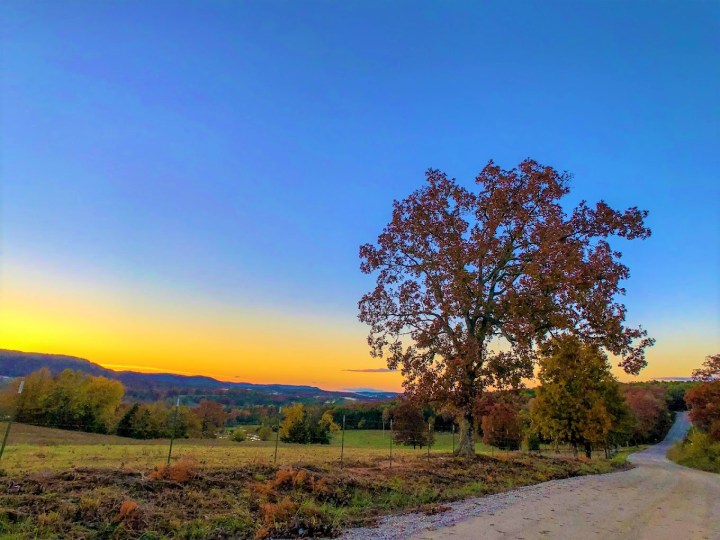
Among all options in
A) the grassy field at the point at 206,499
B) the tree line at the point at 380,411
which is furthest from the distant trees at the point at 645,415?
the grassy field at the point at 206,499

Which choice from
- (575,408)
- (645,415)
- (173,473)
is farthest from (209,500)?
(645,415)

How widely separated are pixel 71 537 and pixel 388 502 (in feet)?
21.0

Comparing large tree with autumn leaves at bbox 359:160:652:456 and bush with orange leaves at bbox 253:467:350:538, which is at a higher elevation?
large tree with autumn leaves at bbox 359:160:652:456

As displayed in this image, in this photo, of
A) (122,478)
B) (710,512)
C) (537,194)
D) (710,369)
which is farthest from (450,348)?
(710,369)

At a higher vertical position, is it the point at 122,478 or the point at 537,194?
the point at 537,194

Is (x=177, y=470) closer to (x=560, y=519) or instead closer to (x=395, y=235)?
(x=560, y=519)

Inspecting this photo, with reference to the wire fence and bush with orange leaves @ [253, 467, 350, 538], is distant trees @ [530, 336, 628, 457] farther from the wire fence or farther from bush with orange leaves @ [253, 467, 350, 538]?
bush with orange leaves @ [253, 467, 350, 538]

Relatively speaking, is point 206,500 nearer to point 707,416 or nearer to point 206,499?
point 206,499

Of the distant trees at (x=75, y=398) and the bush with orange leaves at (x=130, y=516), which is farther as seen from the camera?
the distant trees at (x=75, y=398)

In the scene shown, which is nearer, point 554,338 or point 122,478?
point 122,478

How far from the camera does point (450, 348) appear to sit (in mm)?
19172

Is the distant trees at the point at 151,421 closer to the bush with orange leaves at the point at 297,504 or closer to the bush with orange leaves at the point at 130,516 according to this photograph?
the bush with orange leaves at the point at 297,504

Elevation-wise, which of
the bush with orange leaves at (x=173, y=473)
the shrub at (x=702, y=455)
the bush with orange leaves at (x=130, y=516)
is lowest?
the shrub at (x=702, y=455)

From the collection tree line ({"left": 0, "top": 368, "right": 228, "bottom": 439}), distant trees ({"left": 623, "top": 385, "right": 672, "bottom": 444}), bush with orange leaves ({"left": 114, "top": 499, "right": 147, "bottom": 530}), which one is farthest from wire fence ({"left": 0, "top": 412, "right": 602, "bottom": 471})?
distant trees ({"left": 623, "top": 385, "right": 672, "bottom": 444})
